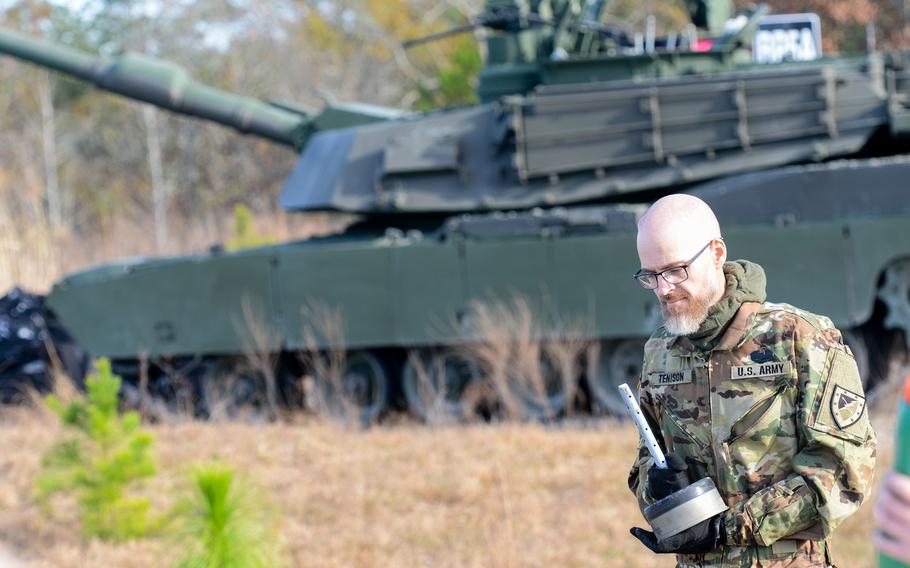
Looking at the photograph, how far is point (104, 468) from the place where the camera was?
6977mm

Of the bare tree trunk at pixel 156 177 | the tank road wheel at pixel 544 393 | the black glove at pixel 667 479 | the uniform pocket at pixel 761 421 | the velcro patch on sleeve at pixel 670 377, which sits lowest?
the tank road wheel at pixel 544 393

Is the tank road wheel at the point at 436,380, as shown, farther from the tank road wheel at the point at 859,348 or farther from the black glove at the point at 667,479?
the black glove at the point at 667,479

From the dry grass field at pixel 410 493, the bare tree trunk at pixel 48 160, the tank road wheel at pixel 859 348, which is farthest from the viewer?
the bare tree trunk at pixel 48 160

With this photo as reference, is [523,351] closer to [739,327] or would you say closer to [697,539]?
[739,327]

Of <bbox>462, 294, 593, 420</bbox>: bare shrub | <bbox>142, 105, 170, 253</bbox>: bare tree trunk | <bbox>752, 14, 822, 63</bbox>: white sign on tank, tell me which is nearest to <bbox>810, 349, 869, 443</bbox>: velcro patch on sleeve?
<bbox>462, 294, 593, 420</bbox>: bare shrub

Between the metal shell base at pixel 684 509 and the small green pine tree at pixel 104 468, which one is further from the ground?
the metal shell base at pixel 684 509

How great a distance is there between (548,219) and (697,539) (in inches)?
275

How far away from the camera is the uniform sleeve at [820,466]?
2.86m

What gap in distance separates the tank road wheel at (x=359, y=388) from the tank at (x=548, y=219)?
0.02 m

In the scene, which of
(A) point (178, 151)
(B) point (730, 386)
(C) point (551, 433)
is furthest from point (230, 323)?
(A) point (178, 151)

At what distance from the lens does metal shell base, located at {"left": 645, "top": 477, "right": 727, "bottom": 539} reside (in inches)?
112

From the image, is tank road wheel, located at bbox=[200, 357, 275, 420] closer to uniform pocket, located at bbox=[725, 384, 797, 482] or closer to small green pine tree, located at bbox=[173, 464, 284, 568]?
small green pine tree, located at bbox=[173, 464, 284, 568]

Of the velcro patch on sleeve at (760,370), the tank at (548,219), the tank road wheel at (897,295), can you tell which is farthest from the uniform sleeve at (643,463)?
the tank road wheel at (897,295)

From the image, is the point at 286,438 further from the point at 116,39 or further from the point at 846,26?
the point at 116,39
